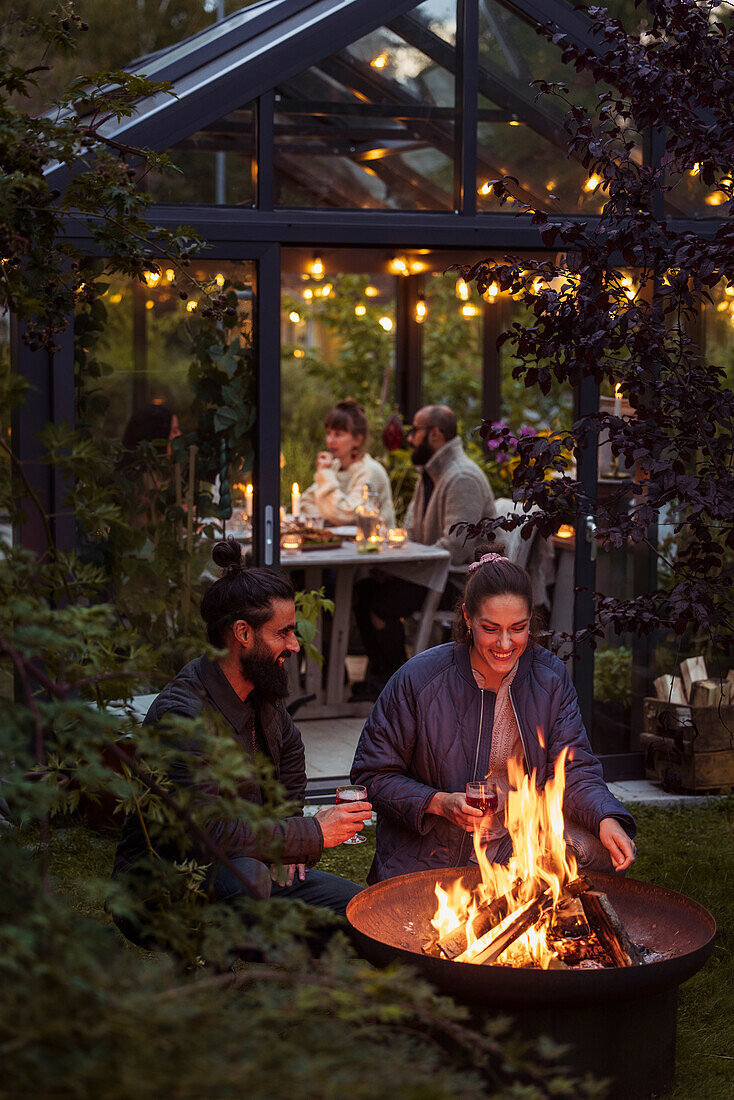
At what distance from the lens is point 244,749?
9.43ft

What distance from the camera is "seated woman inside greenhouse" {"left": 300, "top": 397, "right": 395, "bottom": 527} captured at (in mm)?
7461

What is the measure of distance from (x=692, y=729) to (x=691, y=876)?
44.1 inches

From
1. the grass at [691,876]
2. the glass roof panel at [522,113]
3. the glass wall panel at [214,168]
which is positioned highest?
the glass roof panel at [522,113]

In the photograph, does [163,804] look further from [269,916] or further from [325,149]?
[325,149]

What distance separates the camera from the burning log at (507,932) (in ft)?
8.74

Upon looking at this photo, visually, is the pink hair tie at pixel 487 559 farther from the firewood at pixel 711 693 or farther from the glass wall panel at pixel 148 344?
the firewood at pixel 711 693

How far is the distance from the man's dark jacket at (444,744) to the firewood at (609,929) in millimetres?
411

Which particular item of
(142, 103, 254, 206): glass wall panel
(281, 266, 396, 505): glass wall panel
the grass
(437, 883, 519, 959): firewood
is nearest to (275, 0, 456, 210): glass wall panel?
(142, 103, 254, 206): glass wall panel

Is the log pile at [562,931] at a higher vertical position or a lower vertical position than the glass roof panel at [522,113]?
lower

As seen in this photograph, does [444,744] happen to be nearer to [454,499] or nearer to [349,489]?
[454,499]

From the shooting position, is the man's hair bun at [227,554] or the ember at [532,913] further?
the man's hair bun at [227,554]

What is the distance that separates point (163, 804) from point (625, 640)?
3677 millimetres

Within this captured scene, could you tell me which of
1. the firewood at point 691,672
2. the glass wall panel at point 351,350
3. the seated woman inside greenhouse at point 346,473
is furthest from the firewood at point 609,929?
the glass wall panel at point 351,350

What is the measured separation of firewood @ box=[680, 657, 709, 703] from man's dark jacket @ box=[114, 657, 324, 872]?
2651mm
